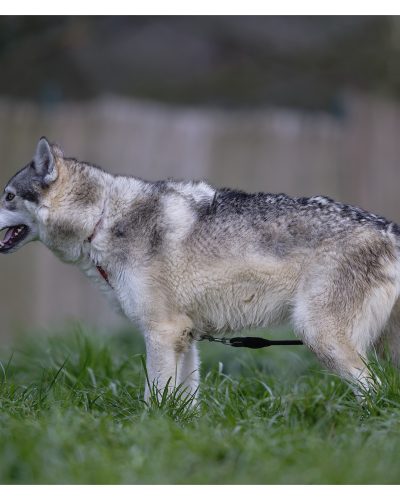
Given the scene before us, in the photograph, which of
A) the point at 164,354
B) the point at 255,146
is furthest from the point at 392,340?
the point at 255,146

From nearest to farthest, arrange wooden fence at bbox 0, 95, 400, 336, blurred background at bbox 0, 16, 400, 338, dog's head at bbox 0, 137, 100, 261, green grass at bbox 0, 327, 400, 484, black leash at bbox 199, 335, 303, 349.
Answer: green grass at bbox 0, 327, 400, 484, black leash at bbox 199, 335, 303, 349, dog's head at bbox 0, 137, 100, 261, blurred background at bbox 0, 16, 400, 338, wooden fence at bbox 0, 95, 400, 336

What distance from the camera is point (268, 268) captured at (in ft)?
14.6

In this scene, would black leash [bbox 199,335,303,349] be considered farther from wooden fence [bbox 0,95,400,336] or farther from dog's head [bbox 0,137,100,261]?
wooden fence [bbox 0,95,400,336]

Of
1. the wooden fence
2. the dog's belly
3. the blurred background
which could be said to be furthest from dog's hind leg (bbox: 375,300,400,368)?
the wooden fence

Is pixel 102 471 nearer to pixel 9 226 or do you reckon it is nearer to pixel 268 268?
A: pixel 268 268

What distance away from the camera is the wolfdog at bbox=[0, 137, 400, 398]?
4.32 metres

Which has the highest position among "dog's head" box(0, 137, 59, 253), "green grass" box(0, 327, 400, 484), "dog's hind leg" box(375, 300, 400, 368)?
"dog's head" box(0, 137, 59, 253)

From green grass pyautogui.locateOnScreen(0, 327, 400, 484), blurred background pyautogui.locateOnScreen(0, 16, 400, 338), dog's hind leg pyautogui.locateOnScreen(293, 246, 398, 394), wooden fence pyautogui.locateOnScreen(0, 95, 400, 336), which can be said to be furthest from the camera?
wooden fence pyautogui.locateOnScreen(0, 95, 400, 336)

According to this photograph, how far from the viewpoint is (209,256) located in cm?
458

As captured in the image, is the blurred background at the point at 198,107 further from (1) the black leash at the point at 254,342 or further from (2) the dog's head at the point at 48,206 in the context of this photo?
(1) the black leash at the point at 254,342

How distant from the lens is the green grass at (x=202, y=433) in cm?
319

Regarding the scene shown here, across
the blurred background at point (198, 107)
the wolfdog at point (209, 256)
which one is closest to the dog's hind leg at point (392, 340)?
the wolfdog at point (209, 256)

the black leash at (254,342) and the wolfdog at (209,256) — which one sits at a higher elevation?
the wolfdog at (209,256)

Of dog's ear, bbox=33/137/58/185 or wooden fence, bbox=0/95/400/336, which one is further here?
wooden fence, bbox=0/95/400/336
